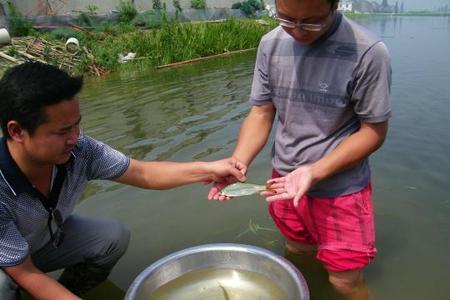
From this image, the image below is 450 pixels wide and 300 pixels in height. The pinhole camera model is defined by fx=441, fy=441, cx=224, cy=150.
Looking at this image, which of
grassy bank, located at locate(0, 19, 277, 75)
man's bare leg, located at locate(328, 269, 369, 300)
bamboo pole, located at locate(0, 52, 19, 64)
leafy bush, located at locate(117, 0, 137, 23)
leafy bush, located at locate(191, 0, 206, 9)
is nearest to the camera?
man's bare leg, located at locate(328, 269, 369, 300)

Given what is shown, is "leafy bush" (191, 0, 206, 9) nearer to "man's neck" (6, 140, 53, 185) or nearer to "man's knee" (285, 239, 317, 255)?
"man's knee" (285, 239, 317, 255)

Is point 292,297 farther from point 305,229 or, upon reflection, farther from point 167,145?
point 167,145

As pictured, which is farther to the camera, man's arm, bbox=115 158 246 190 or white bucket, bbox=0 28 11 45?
white bucket, bbox=0 28 11 45

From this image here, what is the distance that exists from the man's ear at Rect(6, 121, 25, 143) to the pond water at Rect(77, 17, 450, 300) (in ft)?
5.04

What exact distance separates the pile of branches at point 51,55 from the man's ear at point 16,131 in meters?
10.3

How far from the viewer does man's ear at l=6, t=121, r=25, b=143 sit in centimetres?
213

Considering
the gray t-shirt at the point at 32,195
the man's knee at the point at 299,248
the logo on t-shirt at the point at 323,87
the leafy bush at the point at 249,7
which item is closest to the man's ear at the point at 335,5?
the logo on t-shirt at the point at 323,87

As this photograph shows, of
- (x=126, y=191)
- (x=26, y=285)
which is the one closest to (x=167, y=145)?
(x=126, y=191)

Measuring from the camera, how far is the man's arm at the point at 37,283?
7.22 ft

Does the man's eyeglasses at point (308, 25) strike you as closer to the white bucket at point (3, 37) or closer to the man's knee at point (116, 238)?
the man's knee at point (116, 238)

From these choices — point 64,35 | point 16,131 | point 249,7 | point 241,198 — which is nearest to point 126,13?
point 64,35

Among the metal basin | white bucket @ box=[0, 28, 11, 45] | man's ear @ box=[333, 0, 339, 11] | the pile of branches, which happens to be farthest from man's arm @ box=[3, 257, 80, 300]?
white bucket @ box=[0, 28, 11, 45]

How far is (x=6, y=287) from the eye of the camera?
7.75ft

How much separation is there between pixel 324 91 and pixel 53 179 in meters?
1.60
